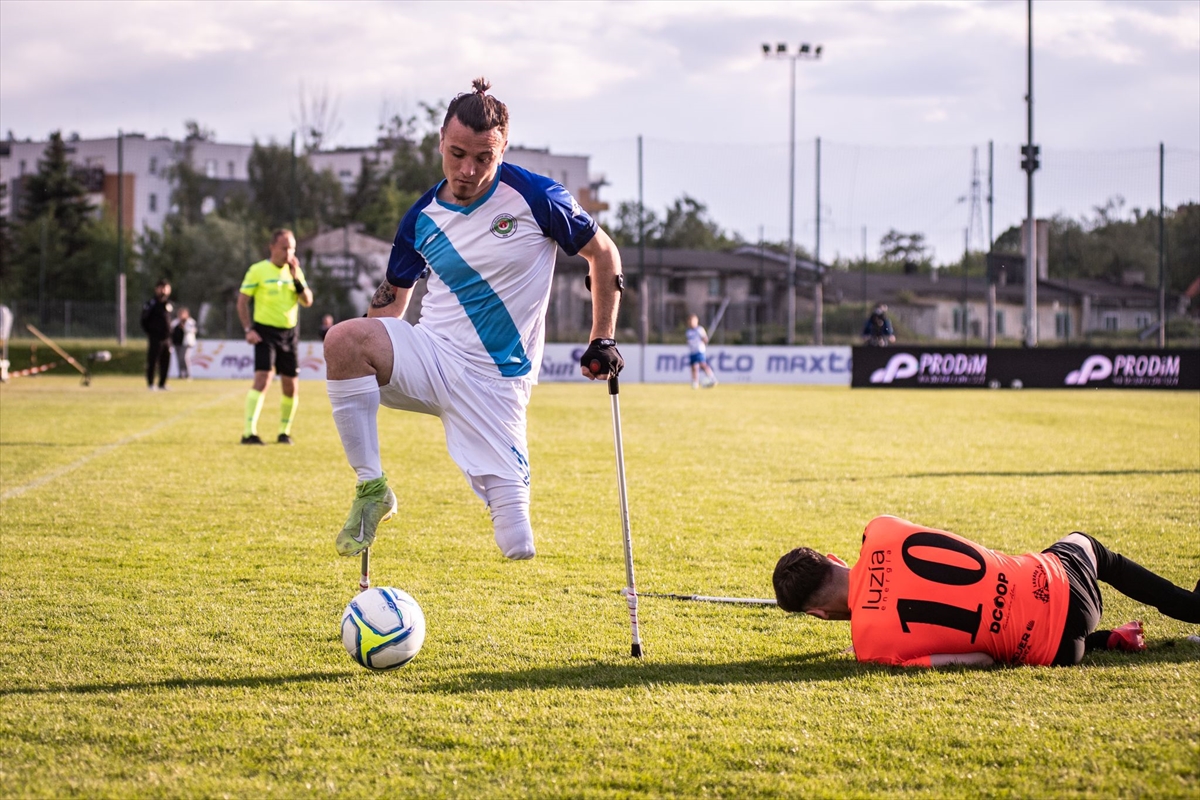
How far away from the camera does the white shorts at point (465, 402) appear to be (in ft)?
15.8

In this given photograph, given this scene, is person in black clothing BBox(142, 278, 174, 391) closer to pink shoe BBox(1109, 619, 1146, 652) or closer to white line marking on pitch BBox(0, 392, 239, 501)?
white line marking on pitch BBox(0, 392, 239, 501)

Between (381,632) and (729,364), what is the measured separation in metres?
29.7

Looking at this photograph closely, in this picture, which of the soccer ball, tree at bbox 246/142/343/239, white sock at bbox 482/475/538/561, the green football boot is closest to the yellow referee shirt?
white sock at bbox 482/475/538/561

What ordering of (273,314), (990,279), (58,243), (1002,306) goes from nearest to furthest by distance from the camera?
1. (273,314)
2. (990,279)
3. (1002,306)
4. (58,243)

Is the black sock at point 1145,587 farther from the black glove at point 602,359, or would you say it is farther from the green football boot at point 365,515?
the green football boot at point 365,515

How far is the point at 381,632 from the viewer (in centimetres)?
423

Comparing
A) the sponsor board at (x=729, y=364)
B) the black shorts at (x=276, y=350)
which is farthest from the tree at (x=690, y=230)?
the black shorts at (x=276, y=350)

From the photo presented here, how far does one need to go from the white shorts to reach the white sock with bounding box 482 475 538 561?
1.6 inches

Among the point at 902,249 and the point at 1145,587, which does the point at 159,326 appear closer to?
the point at 1145,587

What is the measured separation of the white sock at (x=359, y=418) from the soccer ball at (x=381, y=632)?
A: 0.53 metres

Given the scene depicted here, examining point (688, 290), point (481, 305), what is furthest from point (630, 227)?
point (481, 305)

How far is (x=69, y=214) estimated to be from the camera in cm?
6094

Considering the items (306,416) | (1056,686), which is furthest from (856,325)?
(1056,686)

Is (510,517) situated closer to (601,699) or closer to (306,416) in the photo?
(601,699)
